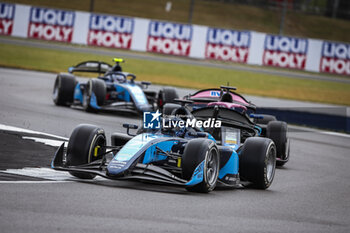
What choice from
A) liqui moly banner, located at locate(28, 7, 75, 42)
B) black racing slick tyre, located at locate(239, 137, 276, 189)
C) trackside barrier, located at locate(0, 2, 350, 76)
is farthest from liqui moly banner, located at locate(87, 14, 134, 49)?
black racing slick tyre, located at locate(239, 137, 276, 189)

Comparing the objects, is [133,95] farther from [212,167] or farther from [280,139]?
[212,167]

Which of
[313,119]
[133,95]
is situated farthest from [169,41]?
[133,95]

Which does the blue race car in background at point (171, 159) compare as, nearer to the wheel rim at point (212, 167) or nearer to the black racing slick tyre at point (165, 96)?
the wheel rim at point (212, 167)

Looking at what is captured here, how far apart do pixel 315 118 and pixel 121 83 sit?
656 centimetres

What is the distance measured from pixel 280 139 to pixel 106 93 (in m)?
6.97

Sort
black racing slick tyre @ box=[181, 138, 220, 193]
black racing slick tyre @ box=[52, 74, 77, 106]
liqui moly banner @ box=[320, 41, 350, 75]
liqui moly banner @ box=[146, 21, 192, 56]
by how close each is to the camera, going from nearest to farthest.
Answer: black racing slick tyre @ box=[181, 138, 220, 193] → black racing slick tyre @ box=[52, 74, 77, 106] → liqui moly banner @ box=[320, 41, 350, 75] → liqui moly banner @ box=[146, 21, 192, 56]

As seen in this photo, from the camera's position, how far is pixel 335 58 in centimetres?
3881

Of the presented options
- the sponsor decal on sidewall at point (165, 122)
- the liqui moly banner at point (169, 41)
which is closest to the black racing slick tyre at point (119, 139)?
the sponsor decal on sidewall at point (165, 122)

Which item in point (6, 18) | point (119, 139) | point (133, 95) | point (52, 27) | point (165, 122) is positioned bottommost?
point (119, 139)

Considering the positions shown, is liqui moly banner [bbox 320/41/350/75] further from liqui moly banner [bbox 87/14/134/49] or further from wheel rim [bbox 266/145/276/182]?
wheel rim [bbox 266/145/276/182]

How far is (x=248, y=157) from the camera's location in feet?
31.3

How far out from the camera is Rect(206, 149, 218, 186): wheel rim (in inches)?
344

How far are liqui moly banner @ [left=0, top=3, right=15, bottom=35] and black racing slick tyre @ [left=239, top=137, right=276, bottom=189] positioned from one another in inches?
Result: 1177

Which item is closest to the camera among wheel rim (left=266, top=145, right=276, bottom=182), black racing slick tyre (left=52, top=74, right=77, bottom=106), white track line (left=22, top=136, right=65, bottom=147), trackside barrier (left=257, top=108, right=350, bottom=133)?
wheel rim (left=266, top=145, right=276, bottom=182)
